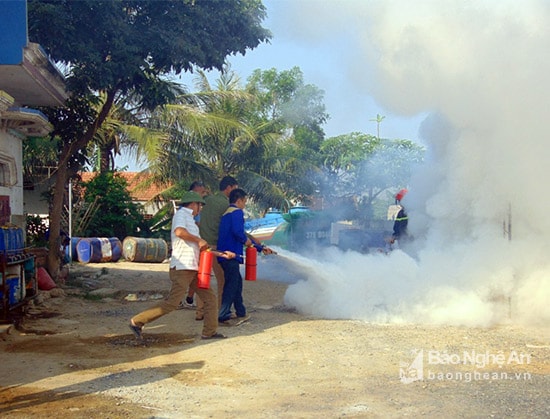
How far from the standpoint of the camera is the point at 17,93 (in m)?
10.0

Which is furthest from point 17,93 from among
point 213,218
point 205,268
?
point 205,268

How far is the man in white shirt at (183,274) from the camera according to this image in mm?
6582

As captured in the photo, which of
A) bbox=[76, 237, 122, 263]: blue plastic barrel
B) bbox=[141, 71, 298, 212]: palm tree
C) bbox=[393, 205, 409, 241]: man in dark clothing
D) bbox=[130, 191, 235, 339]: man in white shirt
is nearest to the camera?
bbox=[130, 191, 235, 339]: man in white shirt

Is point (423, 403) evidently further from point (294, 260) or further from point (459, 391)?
point (294, 260)

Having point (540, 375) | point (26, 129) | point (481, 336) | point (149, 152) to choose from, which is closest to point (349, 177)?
point (149, 152)

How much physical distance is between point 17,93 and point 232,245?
5121mm

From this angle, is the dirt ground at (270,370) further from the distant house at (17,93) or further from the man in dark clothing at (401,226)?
the man in dark clothing at (401,226)

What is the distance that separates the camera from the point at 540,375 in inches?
206

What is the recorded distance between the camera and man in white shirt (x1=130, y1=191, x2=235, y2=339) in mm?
6582

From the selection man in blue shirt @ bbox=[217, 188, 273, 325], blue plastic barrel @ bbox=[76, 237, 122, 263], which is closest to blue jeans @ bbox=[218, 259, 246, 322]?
man in blue shirt @ bbox=[217, 188, 273, 325]

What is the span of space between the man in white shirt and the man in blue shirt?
805 millimetres

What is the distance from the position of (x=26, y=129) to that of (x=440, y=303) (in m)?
7.66

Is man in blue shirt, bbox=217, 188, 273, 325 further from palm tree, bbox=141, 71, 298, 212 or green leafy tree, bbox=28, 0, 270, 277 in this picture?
palm tree, bbox=141, 71, 298, 212

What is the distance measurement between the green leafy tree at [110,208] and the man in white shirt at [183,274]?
45.9 ft
